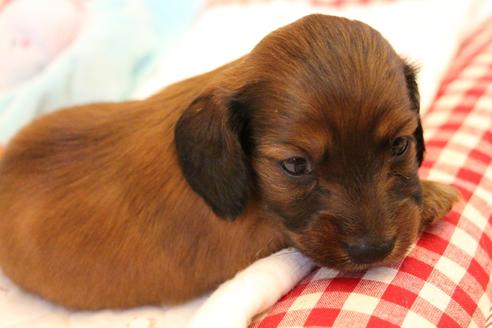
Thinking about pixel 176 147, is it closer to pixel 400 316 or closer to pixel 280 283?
pixel 280 283

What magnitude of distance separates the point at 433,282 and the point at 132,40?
2.22m

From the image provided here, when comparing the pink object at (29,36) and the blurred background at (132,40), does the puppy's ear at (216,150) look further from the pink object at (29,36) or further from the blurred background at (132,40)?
the pink object at (29,36)

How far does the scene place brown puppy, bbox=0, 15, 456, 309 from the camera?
1.42m

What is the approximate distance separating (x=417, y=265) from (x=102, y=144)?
0.99m

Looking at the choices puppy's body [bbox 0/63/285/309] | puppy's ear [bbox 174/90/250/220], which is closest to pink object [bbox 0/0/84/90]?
puppy's body [bbox 0/63/285/309]

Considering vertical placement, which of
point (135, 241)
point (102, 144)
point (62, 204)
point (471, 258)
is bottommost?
point (471, 258)

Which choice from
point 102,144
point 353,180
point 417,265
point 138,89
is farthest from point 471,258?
point 138,89

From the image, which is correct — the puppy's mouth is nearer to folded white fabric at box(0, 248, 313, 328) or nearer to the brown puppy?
the brown puppy

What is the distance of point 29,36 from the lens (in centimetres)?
322

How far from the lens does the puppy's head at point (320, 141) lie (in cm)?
141

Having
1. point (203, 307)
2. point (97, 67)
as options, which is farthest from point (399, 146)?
point (97, 67)

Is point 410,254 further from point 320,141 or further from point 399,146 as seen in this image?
point 320,141

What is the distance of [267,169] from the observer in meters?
1.55

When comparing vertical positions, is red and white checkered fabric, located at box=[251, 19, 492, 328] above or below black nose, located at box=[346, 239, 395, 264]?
below
